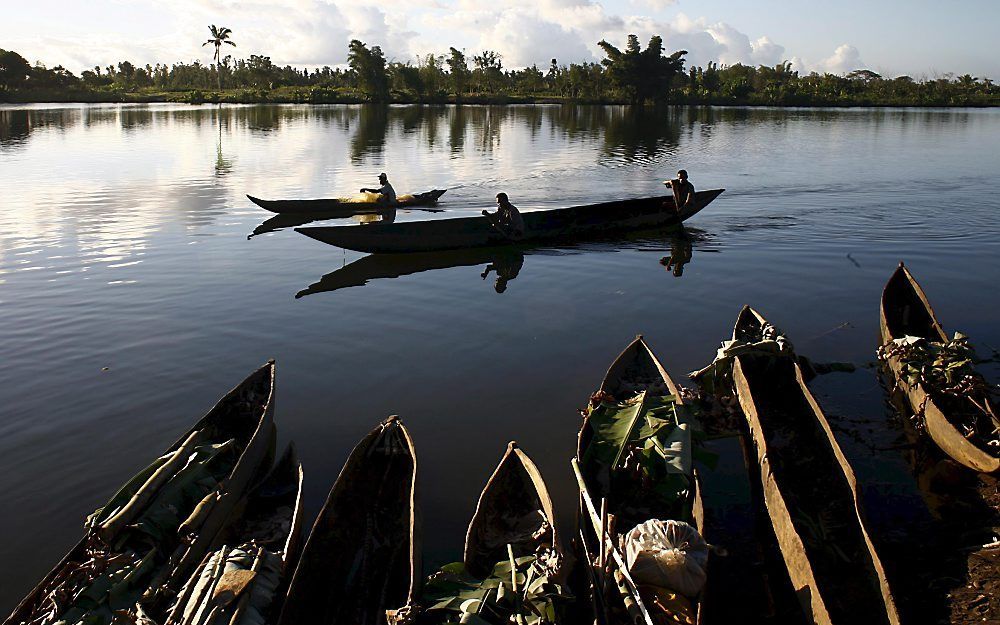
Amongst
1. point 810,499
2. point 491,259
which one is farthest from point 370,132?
point 810,499

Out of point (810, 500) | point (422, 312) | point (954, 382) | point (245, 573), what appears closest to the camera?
point (245, 573)

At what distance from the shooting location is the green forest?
275ft

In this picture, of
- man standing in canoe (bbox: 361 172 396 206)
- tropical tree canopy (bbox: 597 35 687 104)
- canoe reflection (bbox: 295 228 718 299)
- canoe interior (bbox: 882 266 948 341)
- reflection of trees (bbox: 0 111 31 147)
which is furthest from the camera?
tropical tree canopy (bbox: 597 35 687 104)

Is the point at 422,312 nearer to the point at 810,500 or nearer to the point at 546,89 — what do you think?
the point at 810,500

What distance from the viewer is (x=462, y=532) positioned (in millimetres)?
7023

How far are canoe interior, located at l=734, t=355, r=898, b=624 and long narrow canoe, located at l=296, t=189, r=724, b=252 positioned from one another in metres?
9.63

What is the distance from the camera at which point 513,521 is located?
21.6 ft

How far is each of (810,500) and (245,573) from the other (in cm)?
535

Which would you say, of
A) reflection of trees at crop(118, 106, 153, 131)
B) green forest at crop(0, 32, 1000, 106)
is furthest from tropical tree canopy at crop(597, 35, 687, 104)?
reflection of trees at crop(118, 106, 153, 131)

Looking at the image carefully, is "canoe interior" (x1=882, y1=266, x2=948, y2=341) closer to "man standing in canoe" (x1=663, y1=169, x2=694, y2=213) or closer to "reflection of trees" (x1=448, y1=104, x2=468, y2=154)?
"man standing in canoe" (x1=663, y1=169, x2=694, y2=213)

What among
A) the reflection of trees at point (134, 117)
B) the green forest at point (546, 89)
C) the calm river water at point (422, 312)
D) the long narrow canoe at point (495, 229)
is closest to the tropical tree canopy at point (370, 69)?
the green forest at point (546, 89)

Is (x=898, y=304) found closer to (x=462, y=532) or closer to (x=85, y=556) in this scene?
(x=462, y=532)

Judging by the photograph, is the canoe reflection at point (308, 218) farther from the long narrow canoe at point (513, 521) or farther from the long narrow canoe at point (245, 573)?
the long narrow canoe at point (513, 521)

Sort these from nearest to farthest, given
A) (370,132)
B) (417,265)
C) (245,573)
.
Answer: (245,573), (417,265), (370,132)
